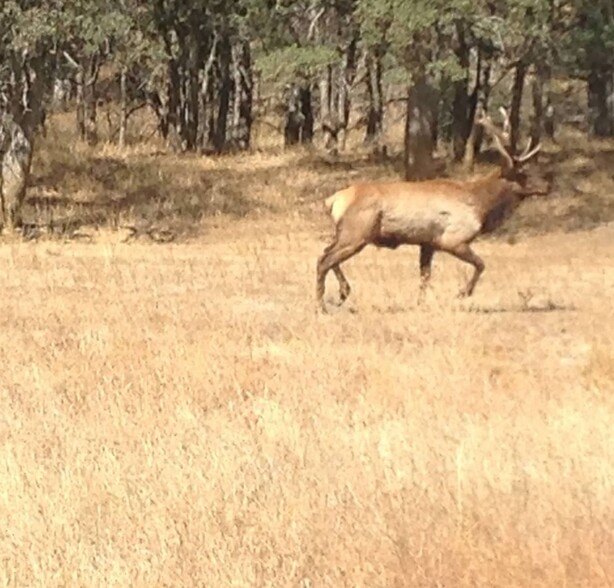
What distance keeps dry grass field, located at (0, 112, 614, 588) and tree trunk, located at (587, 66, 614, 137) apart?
66.2 ft

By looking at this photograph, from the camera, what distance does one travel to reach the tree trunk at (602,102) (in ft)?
115

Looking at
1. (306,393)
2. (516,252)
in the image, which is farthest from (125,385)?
(516,252)

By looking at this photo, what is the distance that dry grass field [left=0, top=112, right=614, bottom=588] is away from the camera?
546 cm

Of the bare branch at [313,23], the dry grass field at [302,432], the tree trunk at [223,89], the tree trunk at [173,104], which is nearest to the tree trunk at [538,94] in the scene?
the bare branch at [313,23]

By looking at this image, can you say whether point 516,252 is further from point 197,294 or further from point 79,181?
point 79,181

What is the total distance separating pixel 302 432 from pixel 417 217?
17.9 ft

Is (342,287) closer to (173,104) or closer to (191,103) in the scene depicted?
(173,104)

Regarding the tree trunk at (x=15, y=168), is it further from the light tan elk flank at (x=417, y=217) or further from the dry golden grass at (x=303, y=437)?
the light tan elk flank at (x=417, y=217)

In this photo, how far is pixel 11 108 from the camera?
22.6 metres

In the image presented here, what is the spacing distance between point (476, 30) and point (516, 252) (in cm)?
409

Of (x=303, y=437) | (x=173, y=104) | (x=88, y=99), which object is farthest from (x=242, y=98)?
(x=303, y=437)

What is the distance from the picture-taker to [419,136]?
25.3 meters

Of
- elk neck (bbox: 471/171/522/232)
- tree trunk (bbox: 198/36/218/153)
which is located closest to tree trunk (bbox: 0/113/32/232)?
elk neck (bbox: 471/171/522/232)

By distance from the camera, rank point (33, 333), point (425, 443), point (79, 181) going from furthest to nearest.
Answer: point (79, 181) → point (33, 333) → point (425, 443)
